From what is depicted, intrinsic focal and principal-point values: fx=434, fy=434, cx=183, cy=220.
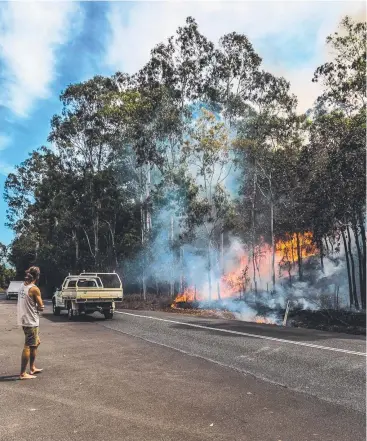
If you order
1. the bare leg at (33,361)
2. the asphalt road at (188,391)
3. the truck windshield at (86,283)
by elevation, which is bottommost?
the asphalt road at (188,391)

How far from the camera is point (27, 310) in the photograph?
25.0 ft

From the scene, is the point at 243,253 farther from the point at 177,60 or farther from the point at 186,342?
the point at 186,342

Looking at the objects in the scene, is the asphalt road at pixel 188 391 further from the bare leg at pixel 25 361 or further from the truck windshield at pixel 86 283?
the truck windshield at pixel 86 283

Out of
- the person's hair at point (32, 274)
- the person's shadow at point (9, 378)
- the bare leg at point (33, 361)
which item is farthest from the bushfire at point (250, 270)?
the person's hair at point (32, 274)

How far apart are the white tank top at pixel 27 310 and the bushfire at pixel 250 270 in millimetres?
28090

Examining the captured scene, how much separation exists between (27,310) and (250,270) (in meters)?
38.6

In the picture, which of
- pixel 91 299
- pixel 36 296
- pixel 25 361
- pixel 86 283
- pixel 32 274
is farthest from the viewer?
pixel 86 283

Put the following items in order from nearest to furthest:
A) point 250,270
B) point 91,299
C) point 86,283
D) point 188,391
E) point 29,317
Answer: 1. point 188,391
2. point 29,317
3. point 91,299
4. point 86,283
5. point 250,270

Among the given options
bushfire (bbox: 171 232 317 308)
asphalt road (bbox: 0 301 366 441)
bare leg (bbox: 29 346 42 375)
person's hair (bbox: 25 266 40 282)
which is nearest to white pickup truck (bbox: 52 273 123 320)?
asphalt road (bbox: 0 301 366 441)

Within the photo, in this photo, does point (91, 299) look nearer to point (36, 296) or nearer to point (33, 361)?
point (33, 361)

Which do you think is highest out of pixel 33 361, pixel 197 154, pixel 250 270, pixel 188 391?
pixel 197 154

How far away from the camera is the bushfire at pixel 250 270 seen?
130 ft

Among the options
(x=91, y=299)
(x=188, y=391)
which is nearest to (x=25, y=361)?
(x=188, y=391)

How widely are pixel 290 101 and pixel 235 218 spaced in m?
10.3
